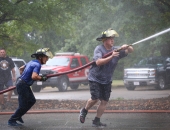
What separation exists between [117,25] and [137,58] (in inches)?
257

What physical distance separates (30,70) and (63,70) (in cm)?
1349

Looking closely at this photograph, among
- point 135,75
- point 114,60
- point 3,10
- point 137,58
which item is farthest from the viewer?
point 137,58

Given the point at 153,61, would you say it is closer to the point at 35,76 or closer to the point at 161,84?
the point at 161,84

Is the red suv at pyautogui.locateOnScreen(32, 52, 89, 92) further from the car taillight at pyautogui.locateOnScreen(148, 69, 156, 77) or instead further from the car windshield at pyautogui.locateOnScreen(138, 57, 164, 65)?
the car taillight at pyautogui.locateOnScreen(148, 69, 156, 77)

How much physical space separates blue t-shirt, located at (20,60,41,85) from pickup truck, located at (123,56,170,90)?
13.3 metres

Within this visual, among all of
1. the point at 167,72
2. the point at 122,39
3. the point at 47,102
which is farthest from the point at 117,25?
the point at 47,102

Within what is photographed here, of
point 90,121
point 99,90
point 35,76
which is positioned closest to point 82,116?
point 99,90

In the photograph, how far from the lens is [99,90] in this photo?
854cm

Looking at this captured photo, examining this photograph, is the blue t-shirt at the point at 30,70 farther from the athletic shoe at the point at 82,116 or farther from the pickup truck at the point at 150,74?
the pickup truck at the point at 150,74

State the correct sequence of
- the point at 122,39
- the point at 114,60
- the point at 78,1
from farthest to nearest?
the point at 122,39
the point at 78,1
the point at 114,60

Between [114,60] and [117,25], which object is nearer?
[114,60]

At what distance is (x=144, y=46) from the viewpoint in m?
26.4

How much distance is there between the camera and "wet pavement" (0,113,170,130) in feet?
27.7

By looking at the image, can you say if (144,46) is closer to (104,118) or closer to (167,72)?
(167,72)
